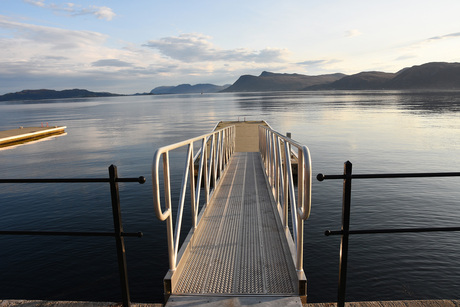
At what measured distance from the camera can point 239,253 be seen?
13.2ft

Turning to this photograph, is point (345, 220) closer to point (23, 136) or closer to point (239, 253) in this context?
point (239, 253)

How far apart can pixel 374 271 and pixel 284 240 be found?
12.8ft

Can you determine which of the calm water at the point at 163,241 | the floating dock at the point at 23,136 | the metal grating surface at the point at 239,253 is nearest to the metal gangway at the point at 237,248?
the metal grating surface at the point at 239,253

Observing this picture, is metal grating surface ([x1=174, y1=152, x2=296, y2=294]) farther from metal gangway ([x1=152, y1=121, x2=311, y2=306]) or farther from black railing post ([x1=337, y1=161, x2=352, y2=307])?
black railing post ([x1=337, y1=161, x2=352, y2=307])

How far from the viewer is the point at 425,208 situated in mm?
10750

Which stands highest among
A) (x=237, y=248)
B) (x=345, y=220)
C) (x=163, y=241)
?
(x=345, y=220)

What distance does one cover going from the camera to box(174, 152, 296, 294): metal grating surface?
3252 millimetres

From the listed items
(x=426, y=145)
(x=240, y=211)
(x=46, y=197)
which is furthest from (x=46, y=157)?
(x=426, y=145)

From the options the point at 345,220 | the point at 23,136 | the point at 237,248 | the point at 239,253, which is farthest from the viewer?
the point at 23,136

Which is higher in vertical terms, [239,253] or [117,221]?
[117,221]

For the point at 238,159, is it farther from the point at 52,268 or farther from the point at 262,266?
the point at 262,266

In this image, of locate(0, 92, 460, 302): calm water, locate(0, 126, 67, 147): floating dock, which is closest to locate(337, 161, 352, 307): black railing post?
locate(0, 92, 460, 302): calm water

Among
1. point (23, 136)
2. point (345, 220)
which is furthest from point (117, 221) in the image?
point (23, 136)

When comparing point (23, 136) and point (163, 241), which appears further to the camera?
point (23, 136)
